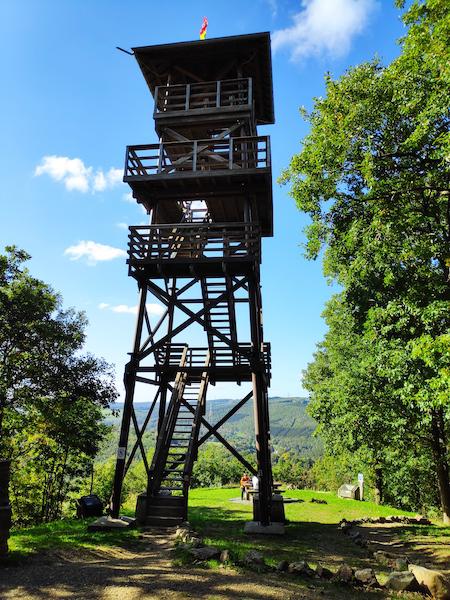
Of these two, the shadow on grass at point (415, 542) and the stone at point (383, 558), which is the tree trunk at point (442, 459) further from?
the stone at point (383, 558)

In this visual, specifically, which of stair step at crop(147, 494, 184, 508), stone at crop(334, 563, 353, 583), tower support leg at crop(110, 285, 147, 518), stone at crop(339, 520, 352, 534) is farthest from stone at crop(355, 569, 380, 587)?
tower support leg at crop(110, 285, 147, 518)

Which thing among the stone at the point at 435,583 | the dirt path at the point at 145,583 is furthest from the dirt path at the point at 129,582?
the stone at the point at 435,583

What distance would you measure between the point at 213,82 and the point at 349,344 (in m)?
13.1

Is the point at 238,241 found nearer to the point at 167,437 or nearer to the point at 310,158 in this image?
the point at 310,158

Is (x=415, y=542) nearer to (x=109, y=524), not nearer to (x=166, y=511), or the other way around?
(x=166, y=511)

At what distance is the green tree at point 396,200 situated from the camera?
9.57 meters

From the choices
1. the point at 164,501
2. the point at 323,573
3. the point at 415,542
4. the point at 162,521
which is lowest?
the point at 415,542

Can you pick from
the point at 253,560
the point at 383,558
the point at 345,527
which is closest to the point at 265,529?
the point at 345,527

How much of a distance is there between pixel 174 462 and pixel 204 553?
18.8 ft

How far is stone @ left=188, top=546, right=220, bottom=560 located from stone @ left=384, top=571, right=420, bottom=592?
300 centimetres

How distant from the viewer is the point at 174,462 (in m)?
12.8

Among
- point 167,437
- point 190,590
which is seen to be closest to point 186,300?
point 167,437

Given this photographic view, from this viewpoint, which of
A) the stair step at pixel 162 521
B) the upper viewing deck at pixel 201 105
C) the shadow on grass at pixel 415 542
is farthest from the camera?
the upper viewing deck at pixel 201 105

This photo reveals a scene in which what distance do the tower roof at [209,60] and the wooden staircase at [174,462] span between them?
11046mm
